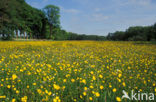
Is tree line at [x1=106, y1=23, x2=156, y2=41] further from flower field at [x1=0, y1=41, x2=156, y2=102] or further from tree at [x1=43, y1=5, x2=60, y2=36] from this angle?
tree at [x1=43, y1=5, x2=60, y2=36]

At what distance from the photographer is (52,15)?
50.0m

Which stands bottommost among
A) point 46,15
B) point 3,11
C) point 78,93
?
point 78,93

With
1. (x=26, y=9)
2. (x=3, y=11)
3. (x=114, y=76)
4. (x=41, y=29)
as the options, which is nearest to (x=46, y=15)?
(x=41, y=29)

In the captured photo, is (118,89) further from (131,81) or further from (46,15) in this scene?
(46,15)

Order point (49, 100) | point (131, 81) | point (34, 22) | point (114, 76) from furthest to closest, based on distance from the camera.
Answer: point (34, 22)
point (114, 76)
point (131, 81)
point (49, 100)

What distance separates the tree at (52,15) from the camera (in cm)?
5041

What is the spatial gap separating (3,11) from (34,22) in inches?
723

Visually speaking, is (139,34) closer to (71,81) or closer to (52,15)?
(52,15)

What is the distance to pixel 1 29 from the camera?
92.6 ft

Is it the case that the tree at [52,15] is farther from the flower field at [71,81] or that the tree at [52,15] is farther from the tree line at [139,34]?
the flower field at [71,81]

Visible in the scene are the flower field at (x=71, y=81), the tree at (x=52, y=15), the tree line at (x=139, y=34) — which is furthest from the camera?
the tree at (x=52, y=15)

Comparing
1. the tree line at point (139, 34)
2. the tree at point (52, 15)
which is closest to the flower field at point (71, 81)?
the tree line at point (139, 34)

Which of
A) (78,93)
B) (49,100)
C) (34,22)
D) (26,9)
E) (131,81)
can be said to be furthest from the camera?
(34,22)

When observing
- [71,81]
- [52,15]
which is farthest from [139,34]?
[71,81]
